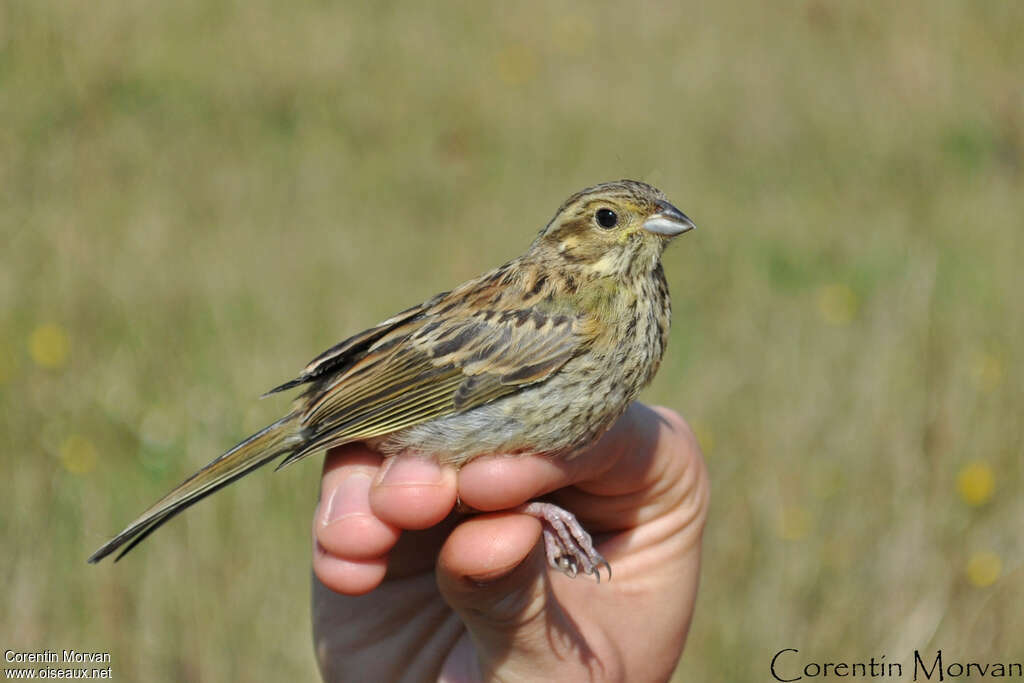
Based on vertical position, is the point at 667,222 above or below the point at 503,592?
above

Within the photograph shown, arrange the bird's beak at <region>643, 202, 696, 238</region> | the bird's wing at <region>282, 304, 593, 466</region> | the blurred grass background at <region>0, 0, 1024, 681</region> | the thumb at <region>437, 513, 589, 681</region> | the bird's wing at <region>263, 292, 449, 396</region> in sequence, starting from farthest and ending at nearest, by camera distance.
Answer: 1. the blurred grass background at <region>0, 0, 1024, 681</region>
2. the bird's wing at <region>263, 292, 449, 396</region>
3. the bird's beak at <region>643, 202, 696, 238</region>
4. the bird's wing at <region>282, 304, 593, 466</region>
5. the thumb at <region>437, 513, 589, 681</region>

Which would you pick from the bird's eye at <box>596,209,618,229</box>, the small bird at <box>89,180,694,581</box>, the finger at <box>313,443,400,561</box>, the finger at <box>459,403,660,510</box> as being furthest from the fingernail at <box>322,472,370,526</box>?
the bird's eye at <box>596,209,618,229</box>

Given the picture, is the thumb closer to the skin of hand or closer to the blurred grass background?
the skin of hand

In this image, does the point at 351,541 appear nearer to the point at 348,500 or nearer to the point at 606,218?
the point at 348,500

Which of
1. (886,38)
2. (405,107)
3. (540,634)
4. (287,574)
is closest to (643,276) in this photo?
(540,634)

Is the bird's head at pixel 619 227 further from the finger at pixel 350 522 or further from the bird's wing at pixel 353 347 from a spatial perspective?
the finger at pixel 350 522

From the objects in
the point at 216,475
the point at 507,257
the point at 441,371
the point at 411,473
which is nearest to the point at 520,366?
the point at 441,371

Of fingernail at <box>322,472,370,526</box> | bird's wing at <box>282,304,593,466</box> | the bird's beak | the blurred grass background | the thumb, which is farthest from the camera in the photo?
the blurred grass background
